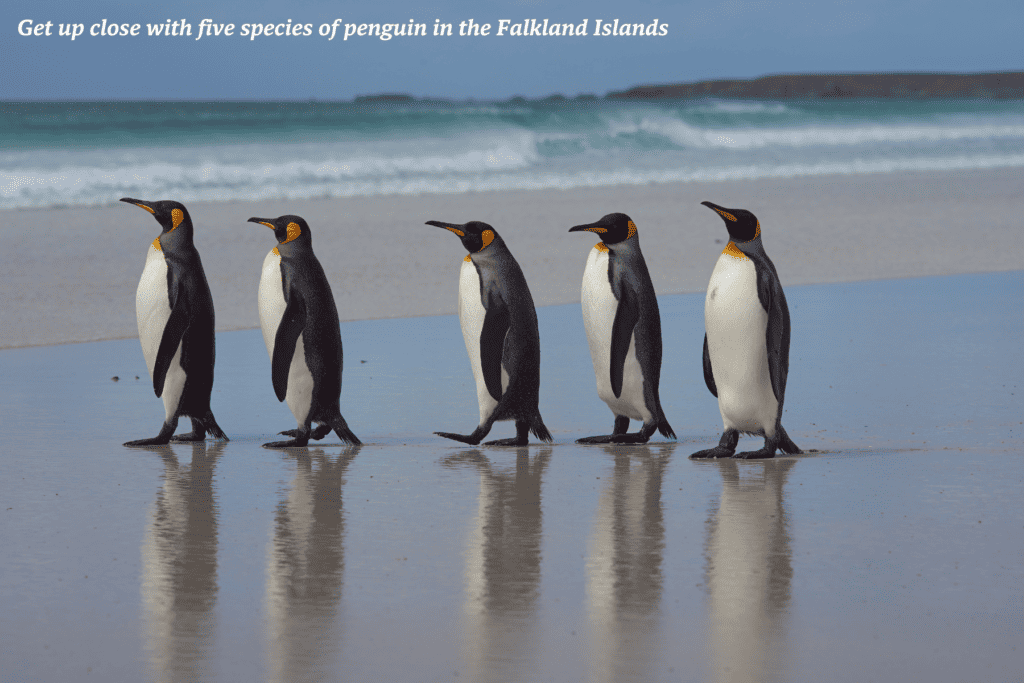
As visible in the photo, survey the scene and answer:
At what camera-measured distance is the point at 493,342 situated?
5.23 metres

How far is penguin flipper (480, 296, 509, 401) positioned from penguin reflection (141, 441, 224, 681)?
3.77 ft

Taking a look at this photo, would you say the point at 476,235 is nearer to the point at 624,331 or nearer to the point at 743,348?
the point at 624,331

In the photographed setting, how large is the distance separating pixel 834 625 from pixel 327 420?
2731 mm

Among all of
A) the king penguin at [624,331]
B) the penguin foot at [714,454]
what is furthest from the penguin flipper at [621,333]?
the penguin foot at [714,454]

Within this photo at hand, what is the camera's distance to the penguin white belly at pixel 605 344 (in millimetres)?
5344

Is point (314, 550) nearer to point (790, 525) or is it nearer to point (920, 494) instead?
point (790, 525)

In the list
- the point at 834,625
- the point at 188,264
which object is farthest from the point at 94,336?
the point at 834,625

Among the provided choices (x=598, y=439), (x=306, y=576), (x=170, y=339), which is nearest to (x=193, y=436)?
(x=170, y=339)

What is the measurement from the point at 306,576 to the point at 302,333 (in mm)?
1989

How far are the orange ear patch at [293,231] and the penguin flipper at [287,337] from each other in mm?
248

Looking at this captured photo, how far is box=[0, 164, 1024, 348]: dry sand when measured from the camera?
32.6ft

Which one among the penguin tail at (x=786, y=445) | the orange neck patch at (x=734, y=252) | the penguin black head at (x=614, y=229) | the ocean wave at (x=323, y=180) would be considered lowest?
the penguin tail at (x=786, y=445)

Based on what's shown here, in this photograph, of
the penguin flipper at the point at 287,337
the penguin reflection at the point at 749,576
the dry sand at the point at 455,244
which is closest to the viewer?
the penguin reflection at the point at 749,576

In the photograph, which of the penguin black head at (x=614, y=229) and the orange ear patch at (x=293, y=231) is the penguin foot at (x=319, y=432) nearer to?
the orange ear patch at (x=293, y=231)
